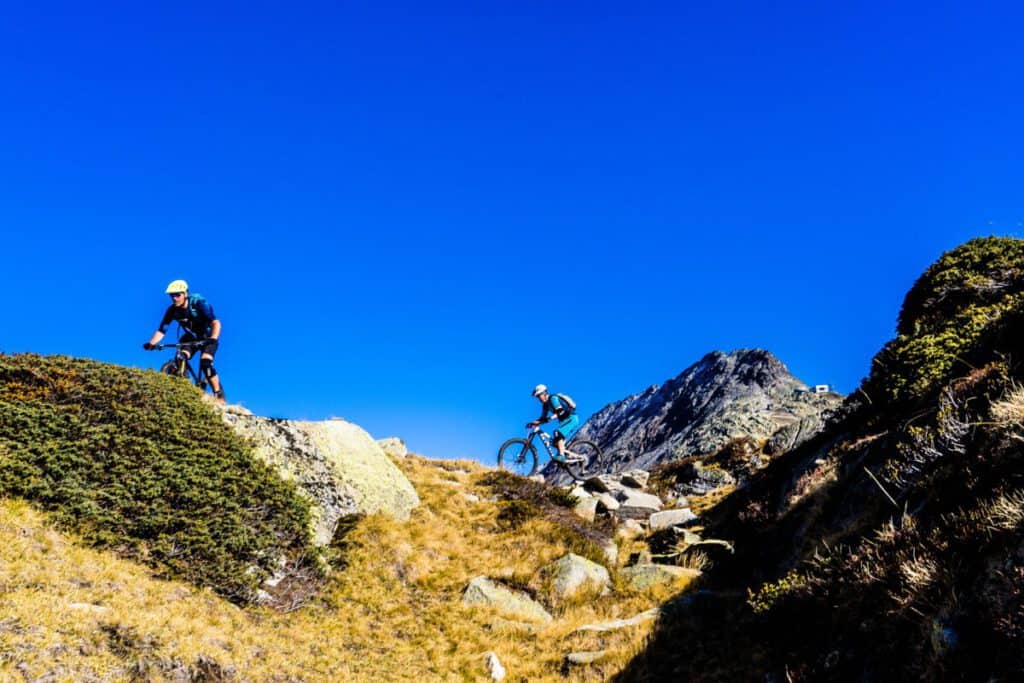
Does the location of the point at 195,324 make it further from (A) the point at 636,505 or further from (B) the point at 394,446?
(A) the point at 636,505

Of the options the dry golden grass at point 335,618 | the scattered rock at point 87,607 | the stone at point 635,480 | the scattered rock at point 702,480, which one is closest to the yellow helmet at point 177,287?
the dry golden grass at point 335,618

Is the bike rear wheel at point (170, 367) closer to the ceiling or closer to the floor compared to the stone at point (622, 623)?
closer to the ceiling

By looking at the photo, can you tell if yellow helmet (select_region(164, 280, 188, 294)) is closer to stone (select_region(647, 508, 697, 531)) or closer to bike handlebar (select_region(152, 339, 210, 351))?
bike handlebar (select_region(152, 339, 210, 351))

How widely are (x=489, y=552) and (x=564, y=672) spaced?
517 centimetres

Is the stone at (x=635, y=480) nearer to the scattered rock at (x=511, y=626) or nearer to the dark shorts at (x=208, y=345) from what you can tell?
the scattered rock at (x=511, y=626)

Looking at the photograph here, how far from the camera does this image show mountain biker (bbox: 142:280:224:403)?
1561cm

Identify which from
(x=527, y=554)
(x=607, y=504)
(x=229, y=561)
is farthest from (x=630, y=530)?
(x=229, y=561)

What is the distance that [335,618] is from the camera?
40.2 feet

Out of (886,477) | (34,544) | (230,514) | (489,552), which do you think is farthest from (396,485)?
(886,477)

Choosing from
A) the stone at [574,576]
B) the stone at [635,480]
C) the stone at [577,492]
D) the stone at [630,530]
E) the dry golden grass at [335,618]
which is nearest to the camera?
the dry golden grass at [335,618]

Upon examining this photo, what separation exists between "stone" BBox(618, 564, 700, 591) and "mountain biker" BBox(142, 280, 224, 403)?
11.7 m

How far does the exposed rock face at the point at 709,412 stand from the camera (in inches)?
1571

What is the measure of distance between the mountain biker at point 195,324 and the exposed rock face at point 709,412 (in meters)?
19.6

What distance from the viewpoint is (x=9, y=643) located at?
6.89m
